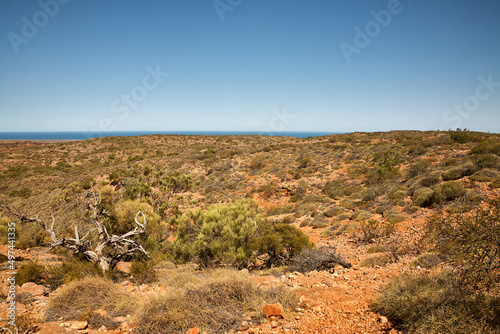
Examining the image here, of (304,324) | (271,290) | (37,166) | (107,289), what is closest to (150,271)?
(107,289)

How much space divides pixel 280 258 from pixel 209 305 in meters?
4.82

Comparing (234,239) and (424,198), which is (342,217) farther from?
(234,239)

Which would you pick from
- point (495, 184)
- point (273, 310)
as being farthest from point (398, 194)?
point (273, 310)

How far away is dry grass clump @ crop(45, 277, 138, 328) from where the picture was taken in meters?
4.59

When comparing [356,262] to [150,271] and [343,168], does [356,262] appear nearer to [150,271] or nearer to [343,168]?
[150,271]

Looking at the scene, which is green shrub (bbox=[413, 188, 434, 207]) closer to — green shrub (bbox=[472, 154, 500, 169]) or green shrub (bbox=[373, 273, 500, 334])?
green shrub (bbox=[472, 154, 500, 169])

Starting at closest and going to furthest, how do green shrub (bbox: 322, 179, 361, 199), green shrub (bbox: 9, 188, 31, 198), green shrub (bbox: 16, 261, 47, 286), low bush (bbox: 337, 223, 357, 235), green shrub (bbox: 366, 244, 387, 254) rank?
green shrub (bbox: 16, 261, 47, 286) < green shrub (bbox: 366, 244, 387, 254) < low bush (bbox: 337, 223, 357, 235) < green shrub (bbox: 322, 179, 361, 199) < green shrub (bbox: 9, 188, 31, 198)

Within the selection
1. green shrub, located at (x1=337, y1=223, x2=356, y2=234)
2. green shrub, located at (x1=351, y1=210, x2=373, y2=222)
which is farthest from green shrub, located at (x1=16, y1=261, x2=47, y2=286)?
green shrub, located at (x1=351, y1=210, x2=373, y2=222)

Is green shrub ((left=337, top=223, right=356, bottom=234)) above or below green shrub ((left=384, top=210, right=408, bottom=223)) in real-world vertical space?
below

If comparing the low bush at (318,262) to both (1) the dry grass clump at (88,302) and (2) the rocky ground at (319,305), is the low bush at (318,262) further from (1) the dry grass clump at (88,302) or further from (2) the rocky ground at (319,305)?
(1) the dry grass clump at (88,302)

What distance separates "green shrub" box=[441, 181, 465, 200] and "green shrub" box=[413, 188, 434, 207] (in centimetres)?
56

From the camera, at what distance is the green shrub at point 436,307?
309 centimetres

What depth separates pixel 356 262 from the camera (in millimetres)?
7668

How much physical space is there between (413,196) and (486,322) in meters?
10.6
